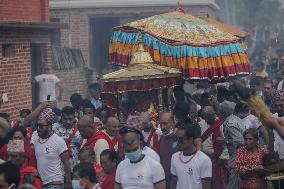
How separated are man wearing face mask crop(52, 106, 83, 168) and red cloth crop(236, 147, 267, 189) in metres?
2.73

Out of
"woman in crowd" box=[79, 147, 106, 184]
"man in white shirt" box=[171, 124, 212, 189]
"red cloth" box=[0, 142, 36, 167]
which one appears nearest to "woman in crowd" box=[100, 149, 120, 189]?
"woman in crowd" box=[79, 147, 106, 184]

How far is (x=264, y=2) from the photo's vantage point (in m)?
49.0

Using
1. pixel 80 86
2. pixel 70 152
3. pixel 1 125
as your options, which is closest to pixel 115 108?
pixel 70 152

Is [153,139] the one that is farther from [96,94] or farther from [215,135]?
[96,94]

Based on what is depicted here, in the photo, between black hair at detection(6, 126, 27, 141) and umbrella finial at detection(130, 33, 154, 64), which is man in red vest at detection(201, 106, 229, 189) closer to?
umbrella finial at detection(130, 33, 154, 64)

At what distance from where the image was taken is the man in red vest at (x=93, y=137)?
10.1 meters

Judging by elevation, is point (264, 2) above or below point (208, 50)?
above

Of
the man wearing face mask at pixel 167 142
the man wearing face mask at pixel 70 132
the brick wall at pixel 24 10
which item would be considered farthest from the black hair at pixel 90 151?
the brick wall at pixel 24 10

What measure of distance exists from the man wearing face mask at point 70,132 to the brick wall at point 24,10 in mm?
5703

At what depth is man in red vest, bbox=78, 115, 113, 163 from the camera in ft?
33.2

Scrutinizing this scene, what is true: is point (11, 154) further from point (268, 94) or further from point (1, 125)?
point (268, 94)

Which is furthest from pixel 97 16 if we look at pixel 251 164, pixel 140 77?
pixel 251 164

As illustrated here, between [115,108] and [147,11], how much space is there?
16523mm

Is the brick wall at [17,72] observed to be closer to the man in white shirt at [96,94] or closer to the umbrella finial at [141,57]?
the man in white shirt at [96,94]
